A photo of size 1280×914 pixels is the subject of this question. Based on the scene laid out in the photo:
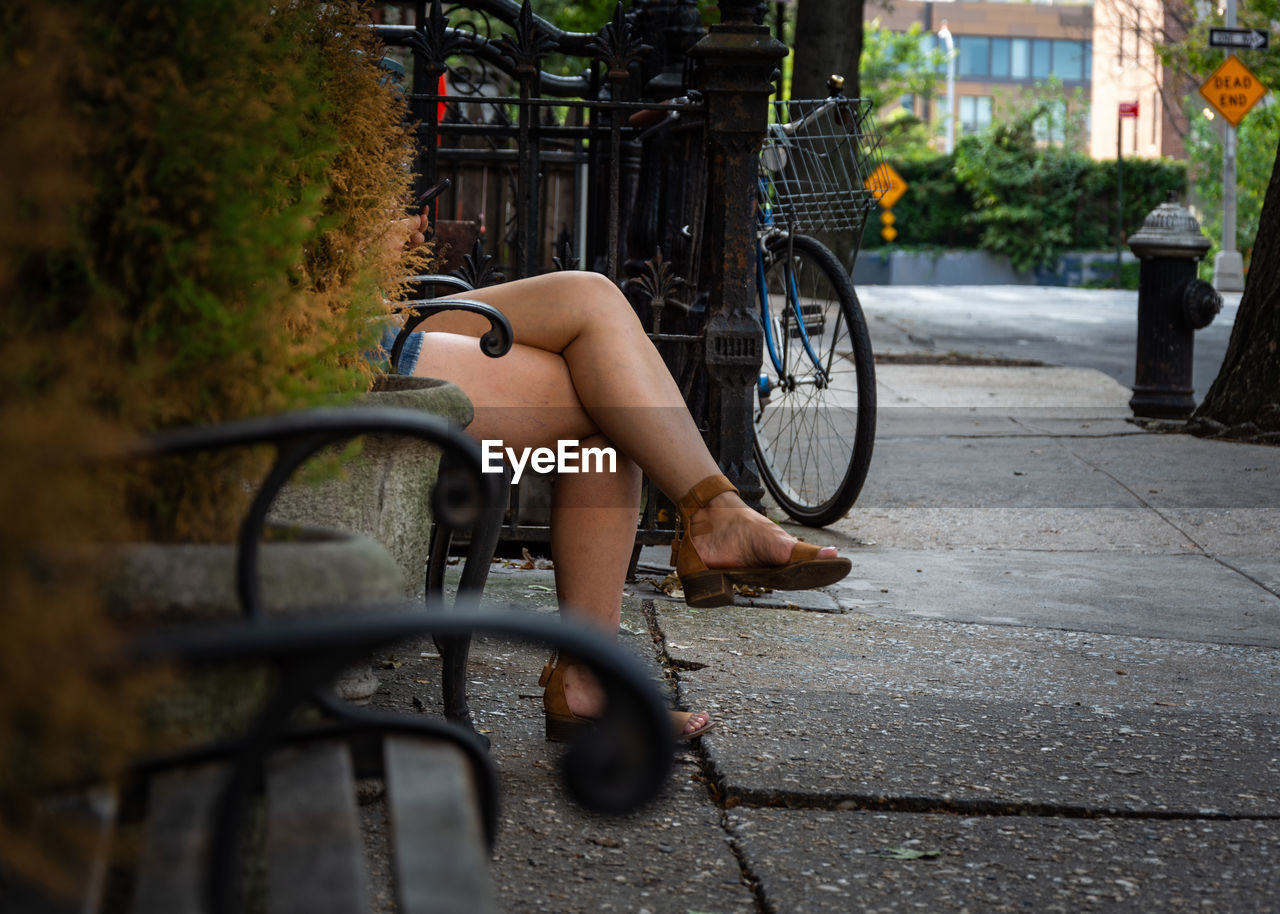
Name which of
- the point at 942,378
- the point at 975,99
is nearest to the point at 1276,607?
the point at 942,378

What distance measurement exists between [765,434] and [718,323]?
1.80m

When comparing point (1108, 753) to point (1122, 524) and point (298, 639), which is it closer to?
point (298, 639)

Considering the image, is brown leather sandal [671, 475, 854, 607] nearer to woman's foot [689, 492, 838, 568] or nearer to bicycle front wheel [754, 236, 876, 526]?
woman's foot [689, 492, 838, 568]

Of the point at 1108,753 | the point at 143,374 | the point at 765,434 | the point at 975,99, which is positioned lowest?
the point at 1108,753

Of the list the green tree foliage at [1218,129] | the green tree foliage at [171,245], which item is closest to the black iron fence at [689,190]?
the green tree foliage at [171,245]

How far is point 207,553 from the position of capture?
1.27 meters

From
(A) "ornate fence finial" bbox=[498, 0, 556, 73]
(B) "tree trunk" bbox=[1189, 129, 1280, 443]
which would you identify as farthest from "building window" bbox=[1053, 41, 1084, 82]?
(A) "ornate fence finial" bbox=[498, 0, 556, 73]

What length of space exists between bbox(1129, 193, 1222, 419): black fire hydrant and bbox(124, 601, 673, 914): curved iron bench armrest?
713 cm

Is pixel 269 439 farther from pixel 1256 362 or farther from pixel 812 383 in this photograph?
pixel 1256 362

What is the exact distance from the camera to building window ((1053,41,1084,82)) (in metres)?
78.9

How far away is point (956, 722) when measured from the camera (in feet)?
9.86

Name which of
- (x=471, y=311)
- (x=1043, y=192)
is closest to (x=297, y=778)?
(x=471, y=311)

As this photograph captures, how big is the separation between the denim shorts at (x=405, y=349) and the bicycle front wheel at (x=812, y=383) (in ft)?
7.64

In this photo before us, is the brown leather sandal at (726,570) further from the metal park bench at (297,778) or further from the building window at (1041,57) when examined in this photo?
the building window at (1041,57)
